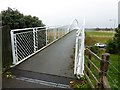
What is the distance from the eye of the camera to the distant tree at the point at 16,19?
9.52 metres

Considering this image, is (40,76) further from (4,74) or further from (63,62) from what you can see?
(63,62)

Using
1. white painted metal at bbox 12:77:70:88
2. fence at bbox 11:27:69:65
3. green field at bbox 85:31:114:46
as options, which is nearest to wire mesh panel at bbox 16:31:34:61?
fence at bbox 11:27:69:65

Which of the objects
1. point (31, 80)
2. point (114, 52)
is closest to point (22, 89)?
point (31, 80)

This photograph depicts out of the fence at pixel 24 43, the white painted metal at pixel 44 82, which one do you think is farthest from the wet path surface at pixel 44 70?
the fence at pixel 24 43

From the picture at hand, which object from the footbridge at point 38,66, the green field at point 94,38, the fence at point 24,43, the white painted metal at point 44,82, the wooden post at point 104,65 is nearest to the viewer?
the wooden post at point 104,65

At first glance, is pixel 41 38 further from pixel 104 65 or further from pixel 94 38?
pixel 94 38

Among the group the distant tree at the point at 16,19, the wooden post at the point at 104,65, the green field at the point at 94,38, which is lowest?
the green field at the point at 94,38

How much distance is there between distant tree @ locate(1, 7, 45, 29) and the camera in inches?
375

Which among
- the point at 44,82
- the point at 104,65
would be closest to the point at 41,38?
the point at 44,82

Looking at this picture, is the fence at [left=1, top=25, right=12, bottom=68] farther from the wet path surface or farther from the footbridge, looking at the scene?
the wet path surface

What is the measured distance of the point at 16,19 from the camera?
9.95 m

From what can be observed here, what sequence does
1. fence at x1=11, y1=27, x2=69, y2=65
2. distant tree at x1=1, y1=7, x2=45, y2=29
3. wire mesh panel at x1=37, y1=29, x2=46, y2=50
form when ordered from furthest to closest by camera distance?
distant tree at x1=1, y1=7, x2=45, y2=29 < wire mesh panel at x1=37, y1=29, x2=46, y2=50 < fence at x1=11, y1=27, x2=69, y2=65

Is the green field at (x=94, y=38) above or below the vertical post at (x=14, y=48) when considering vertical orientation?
below

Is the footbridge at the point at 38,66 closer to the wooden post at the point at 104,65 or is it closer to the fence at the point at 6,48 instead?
the fence at the point at 6,48
